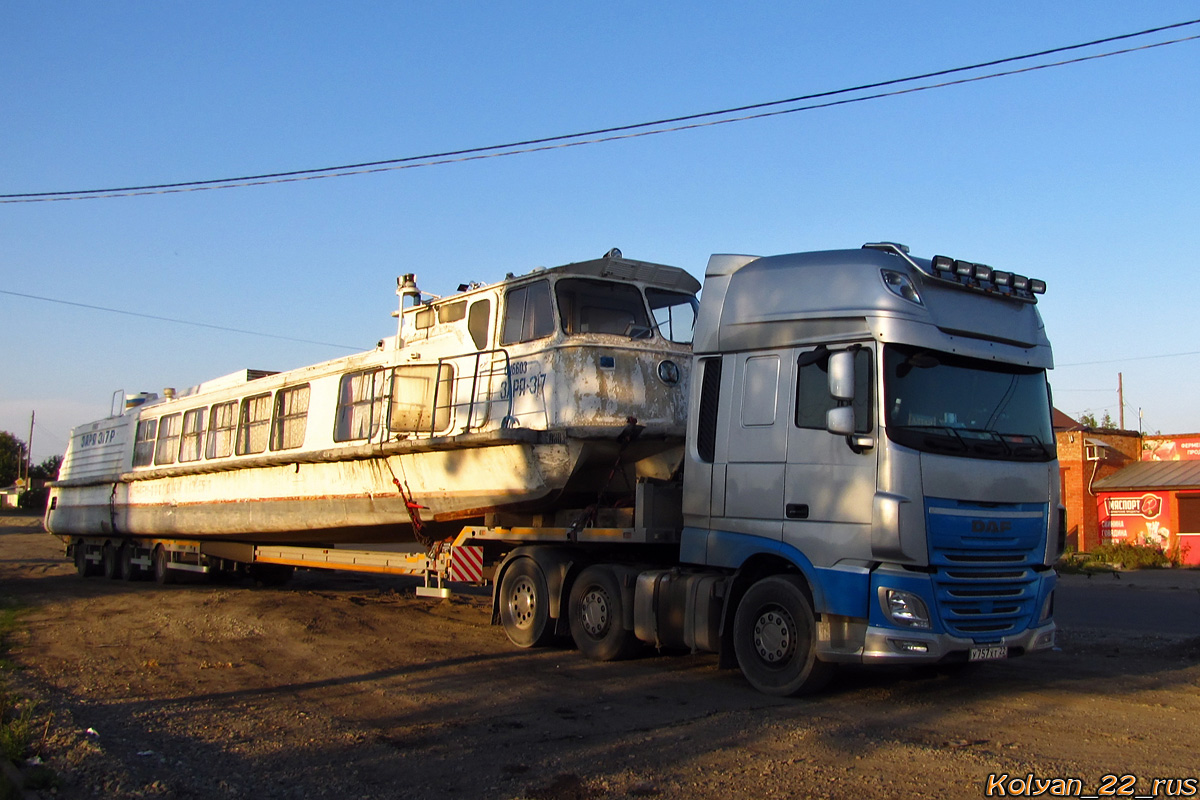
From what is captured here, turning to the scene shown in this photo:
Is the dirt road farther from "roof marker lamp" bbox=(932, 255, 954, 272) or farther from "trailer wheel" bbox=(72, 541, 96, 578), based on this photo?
"trailer wheel" bbox=(72, 541, 96, 578)

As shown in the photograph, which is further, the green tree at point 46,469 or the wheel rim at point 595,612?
the green tree at point 46,469

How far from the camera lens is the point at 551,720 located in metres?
7.45

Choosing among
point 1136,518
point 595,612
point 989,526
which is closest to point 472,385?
point 595,612

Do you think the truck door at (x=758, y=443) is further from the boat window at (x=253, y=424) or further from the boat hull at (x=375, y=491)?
the boat window at (x=253, y=424)

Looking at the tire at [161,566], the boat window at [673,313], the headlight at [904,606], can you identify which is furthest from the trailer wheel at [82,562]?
the headlight at [904,606]

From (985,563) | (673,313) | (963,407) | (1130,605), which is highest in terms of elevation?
(673,313)

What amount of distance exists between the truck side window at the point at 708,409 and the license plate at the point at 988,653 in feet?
9.17

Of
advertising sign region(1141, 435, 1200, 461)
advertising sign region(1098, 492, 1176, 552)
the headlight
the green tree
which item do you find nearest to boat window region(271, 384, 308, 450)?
the headlight

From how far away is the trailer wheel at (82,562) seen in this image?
23.4 m

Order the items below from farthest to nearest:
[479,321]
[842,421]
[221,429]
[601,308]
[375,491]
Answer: [221,429] < [375,491] < [479,321] < [601,308] < [842,421]

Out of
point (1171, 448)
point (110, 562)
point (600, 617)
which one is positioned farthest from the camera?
point (1171, 448)

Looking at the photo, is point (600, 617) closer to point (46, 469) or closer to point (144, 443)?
point (144, 443)

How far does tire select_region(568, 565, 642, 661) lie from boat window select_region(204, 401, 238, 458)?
8.80 metres

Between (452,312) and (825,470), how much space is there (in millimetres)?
5971
